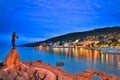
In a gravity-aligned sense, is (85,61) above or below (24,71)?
below

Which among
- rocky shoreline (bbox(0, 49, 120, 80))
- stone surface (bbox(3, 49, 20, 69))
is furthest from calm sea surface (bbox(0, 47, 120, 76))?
stone surface (bbox(3, 49, 20, 69))

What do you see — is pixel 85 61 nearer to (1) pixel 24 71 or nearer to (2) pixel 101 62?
(2) pixel 101 62

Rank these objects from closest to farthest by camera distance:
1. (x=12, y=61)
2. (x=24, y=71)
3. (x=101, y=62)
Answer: (x=24, y=71)
(x=12, y=61)
(x=101, y=62)

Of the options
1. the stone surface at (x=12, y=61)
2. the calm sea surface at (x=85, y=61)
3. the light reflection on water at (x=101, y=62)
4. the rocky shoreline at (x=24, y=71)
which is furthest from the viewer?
the light reflection on water at (x=101, y=62)

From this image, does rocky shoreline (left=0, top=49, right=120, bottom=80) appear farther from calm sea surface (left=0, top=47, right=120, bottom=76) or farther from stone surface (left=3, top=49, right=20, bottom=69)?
calm sea surface (left=0, top=47, right=120, bottom=76)

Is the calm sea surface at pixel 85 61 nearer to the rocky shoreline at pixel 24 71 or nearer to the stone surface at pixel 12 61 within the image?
the rocky shoreline at pixel 24 71

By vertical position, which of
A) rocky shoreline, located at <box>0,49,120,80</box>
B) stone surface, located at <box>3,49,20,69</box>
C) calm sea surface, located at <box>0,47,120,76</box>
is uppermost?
stone surface, located at <box>3,49,20,69</box>

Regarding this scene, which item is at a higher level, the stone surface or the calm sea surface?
A: the stone surface

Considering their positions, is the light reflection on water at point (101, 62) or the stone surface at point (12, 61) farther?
the light reflection on water at point (101, 62)

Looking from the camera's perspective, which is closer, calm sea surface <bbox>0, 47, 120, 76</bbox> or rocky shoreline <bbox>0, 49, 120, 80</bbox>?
rocky shoreline <bbox>0, 49, 120, 80</bbox>

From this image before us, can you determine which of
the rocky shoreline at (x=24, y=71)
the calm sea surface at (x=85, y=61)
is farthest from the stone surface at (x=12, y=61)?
the calm sea surface at (x=85, y=61)

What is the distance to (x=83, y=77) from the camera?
978 centimetres

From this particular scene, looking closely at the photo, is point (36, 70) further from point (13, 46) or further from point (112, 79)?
point (112, 79)

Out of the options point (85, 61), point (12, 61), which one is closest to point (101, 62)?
point (85, 61)
